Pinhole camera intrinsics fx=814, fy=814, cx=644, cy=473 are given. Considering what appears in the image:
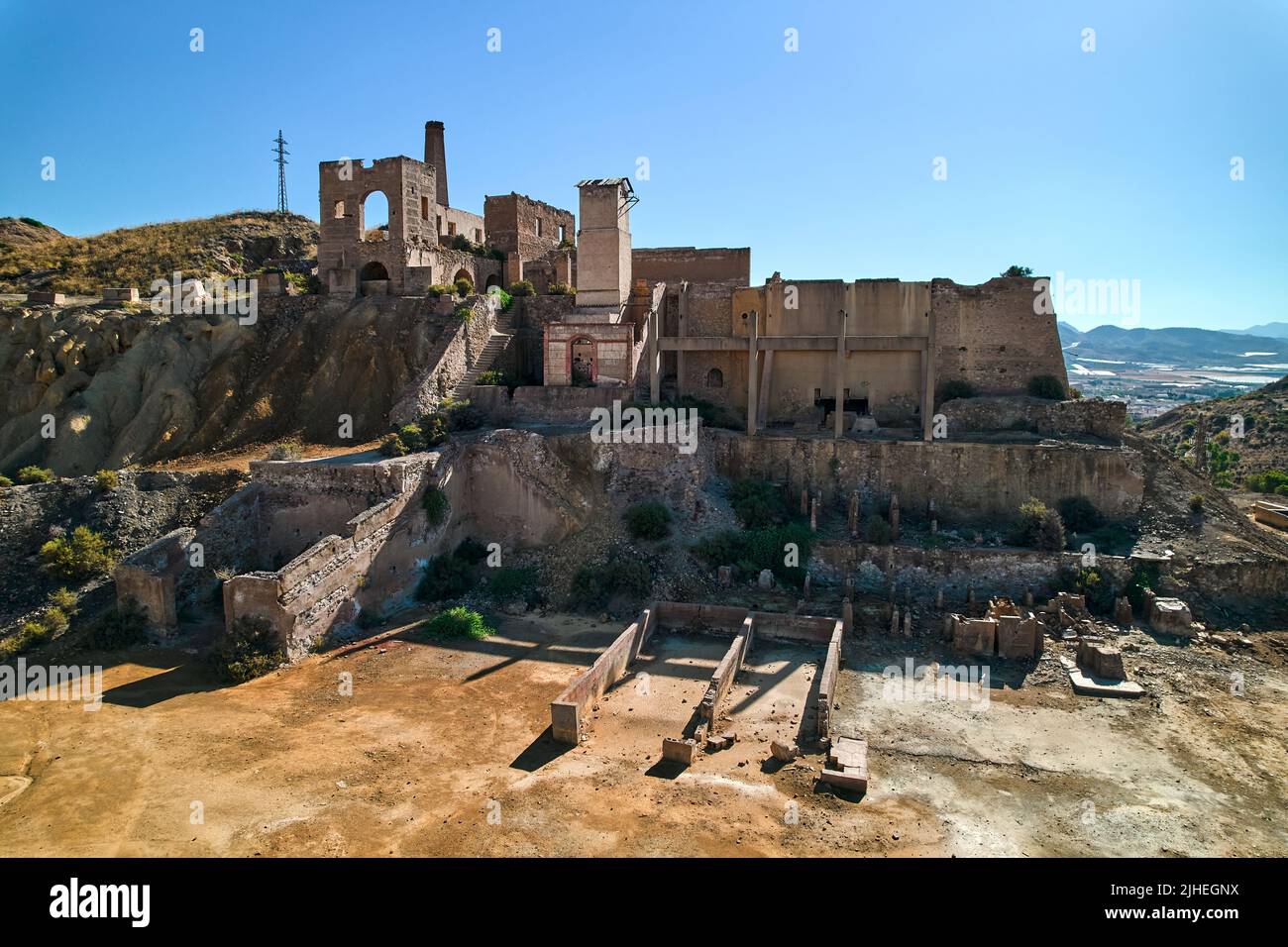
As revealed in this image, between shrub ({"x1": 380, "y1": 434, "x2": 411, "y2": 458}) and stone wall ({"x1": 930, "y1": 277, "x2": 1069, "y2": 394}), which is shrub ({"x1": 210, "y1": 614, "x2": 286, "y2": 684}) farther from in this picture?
stone wall ({"x1": 930, "y1": 277, "x2": 1069, "y2": 394})

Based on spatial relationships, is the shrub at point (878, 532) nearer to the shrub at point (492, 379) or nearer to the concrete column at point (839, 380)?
the concrete column at point (839, 380)

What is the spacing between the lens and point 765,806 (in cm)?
1045

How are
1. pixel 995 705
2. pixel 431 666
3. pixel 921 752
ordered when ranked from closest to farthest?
1. pixel 921 752
2. pixel 995 705
3. pixel 431 666

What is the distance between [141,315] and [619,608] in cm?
1873

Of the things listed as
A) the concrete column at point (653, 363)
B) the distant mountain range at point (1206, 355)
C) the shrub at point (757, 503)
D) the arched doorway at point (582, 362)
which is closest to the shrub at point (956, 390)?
the shrub at point (757, 503)

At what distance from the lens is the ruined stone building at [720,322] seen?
22.5m

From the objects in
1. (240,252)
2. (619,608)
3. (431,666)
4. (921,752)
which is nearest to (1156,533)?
(921,752)

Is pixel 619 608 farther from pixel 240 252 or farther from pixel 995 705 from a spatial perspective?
pixel 240 252

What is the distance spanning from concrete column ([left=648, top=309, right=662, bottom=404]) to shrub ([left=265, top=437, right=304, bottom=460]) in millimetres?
9102

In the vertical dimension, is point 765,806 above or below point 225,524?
below

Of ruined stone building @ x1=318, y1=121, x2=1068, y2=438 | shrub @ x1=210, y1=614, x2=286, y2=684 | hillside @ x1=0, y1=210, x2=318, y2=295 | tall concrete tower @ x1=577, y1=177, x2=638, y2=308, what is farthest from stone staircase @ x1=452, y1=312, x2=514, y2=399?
hillside @ x1=0, y1=210, x2=318, y2=295

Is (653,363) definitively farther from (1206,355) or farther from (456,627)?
(1206,355)

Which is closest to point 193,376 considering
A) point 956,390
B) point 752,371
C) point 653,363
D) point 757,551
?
point 653,363

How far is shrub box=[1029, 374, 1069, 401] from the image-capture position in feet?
74.5
